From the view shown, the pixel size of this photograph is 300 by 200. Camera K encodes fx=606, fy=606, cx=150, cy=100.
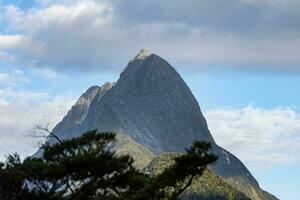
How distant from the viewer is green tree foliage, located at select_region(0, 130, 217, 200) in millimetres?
45812

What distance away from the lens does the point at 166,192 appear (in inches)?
1905

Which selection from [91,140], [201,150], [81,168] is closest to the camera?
[201,150]

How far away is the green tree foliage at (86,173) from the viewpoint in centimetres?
4581

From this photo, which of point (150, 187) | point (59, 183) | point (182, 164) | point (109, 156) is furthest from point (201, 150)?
point (59, 183)

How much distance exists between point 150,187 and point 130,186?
6.36 metres

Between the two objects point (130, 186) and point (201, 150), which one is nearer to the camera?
point (201, 150)

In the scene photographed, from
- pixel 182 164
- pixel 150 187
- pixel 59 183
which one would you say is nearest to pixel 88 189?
pixel 59 183

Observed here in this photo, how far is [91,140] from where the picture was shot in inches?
2015

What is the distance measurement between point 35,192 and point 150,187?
9292 mm

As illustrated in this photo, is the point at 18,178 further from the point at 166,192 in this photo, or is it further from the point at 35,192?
the point at 166,192

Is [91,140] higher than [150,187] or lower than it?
higher

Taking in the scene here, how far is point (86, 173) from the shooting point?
159 ft

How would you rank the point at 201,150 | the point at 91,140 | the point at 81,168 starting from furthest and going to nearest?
1. the point at 91,140
2. the point at 81,168
3. the point at 201,150

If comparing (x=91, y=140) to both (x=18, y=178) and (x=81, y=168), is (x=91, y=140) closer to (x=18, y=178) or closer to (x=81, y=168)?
(x=81, y=168)
